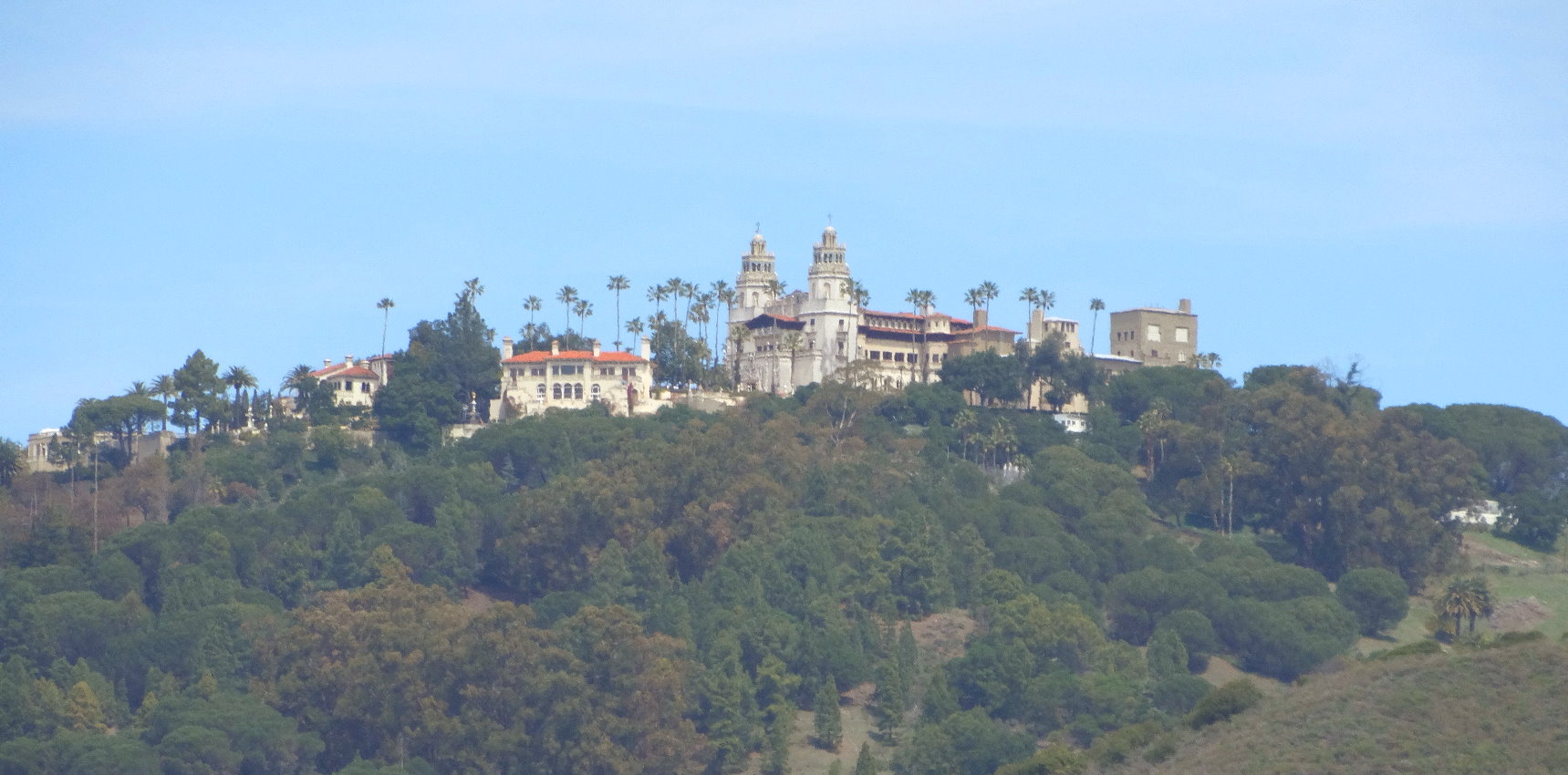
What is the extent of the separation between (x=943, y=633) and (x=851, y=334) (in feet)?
135

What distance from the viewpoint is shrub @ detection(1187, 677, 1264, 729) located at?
68.0 m

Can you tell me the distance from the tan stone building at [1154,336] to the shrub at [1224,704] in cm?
8058

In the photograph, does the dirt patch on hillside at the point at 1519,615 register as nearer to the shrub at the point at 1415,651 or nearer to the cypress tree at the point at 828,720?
the cypress tree at the point at 828,720

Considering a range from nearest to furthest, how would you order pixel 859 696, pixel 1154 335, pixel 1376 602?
pixel 859 696
pixel 1376 602
pixel 1154 335

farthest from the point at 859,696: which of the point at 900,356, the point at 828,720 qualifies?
the point at 900,356

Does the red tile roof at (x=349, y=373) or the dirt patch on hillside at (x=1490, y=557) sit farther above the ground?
the red tile roof at (x=349, y=373)

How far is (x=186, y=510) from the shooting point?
111875 millimetres

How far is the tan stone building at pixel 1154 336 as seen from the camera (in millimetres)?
149000

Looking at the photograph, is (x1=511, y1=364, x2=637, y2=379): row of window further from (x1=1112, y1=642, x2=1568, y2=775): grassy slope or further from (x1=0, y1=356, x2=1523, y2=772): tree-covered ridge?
(x1=1112, y1=642, x2=1568, y2=775): grassy slope

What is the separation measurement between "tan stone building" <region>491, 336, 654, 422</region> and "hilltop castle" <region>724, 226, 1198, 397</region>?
31.4ft

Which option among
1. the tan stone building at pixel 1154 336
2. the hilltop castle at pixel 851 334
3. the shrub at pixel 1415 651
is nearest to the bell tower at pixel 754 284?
the hilltop castle at pixel 851 334

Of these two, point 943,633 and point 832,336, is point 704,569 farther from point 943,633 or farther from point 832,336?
point 832,336

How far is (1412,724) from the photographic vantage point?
62.3m

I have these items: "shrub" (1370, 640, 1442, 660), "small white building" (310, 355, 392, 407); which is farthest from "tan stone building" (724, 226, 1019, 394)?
"shrub" (1370, 640, 1442, 660)
